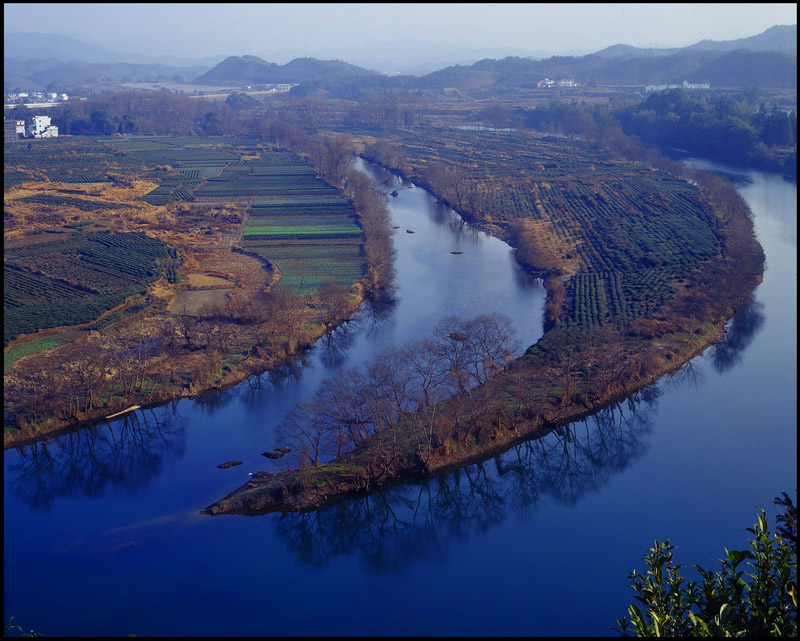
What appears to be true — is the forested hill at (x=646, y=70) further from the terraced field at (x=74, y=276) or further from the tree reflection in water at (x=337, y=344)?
the tree reflection in water at (x=337, y=344)

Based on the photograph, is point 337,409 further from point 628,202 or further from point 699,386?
point 628,202

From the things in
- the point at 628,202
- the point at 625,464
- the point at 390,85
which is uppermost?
the point at 390,85

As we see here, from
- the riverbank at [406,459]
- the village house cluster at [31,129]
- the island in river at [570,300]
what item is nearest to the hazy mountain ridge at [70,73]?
the village house cluster at [31,129]

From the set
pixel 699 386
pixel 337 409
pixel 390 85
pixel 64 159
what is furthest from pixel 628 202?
pixel 390 85

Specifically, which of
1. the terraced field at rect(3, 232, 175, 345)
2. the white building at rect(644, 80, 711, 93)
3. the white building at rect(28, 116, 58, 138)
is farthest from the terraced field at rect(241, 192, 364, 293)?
the white building at rect(644, 80, 711, 93)

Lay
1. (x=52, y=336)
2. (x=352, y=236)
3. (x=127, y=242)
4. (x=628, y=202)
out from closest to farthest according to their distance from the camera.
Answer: (x=52, y=336), (x=127, y=242), (x=352, y=236), (x=628, y=202)

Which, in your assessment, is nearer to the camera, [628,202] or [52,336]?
[52,336]

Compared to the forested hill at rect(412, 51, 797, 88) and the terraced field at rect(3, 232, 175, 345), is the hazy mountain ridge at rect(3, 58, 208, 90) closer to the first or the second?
the forested hill at rect(412, 51, 797, 88)
